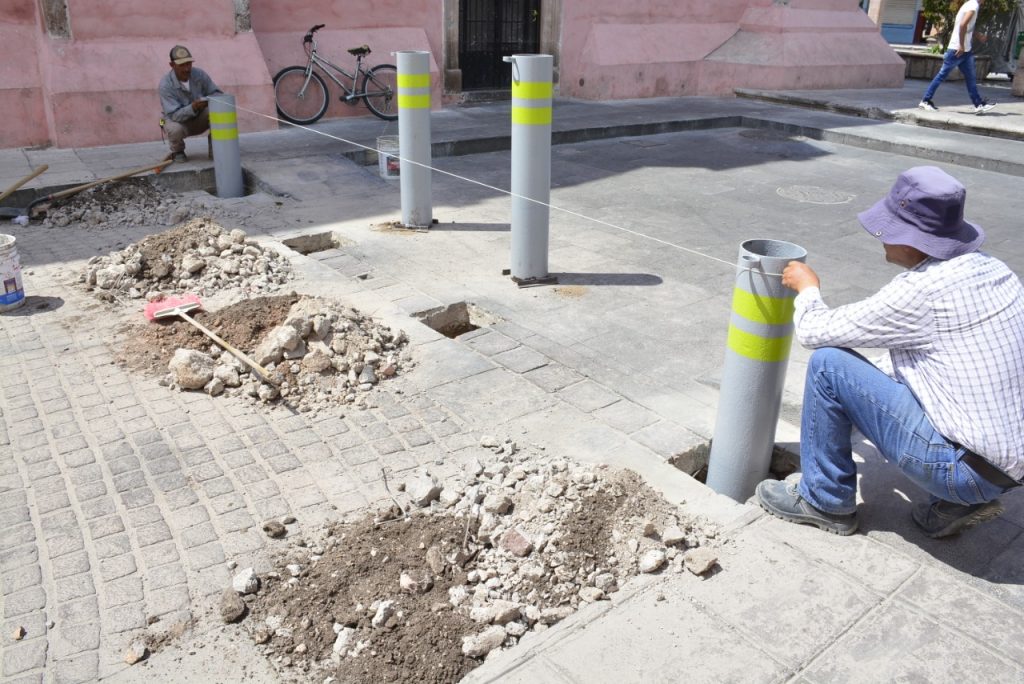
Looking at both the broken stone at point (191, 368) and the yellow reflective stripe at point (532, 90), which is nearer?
the broken stone at point (191, 368)

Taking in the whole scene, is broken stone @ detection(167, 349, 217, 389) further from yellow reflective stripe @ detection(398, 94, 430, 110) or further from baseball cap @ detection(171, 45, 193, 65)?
baseball cap @ detection(171, 45, 193, 65)

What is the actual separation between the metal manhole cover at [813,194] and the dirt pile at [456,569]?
641 cm

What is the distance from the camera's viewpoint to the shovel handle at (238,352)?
4723mm

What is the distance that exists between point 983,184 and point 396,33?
330 inches

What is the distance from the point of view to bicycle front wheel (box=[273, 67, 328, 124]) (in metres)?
12.1

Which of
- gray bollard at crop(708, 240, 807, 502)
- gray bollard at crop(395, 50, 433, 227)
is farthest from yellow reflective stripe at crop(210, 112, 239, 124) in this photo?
gray bollard at crop(708, 240, 807, 502)

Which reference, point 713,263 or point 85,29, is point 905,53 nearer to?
point 713,263

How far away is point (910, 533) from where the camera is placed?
11.8 ft

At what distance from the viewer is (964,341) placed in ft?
10.1

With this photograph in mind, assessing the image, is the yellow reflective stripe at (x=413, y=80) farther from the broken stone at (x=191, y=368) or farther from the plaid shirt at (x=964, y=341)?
the plaid shirt at (x=964, y=341)

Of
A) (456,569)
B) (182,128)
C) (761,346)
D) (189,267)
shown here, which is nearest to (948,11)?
(182,128)

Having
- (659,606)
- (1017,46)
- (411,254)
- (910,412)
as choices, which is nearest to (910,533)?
(910,412)

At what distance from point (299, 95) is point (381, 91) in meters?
1.27

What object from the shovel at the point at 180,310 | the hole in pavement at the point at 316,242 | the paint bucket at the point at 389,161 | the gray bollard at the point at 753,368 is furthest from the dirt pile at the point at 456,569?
the paint bucket at the point at 389,161
